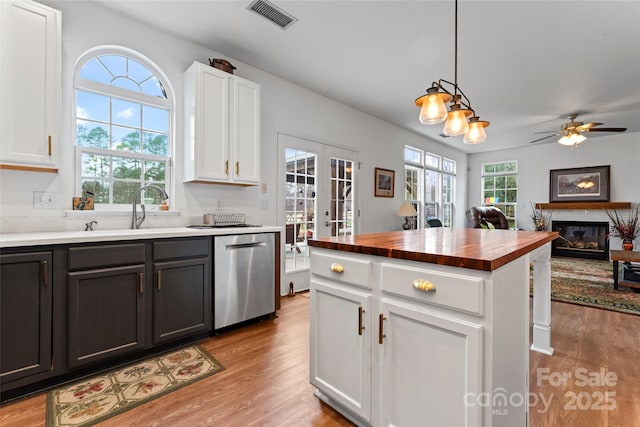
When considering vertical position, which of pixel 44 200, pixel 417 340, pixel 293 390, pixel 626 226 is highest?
pixel 44 200

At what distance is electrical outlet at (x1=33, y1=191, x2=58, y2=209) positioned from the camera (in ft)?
6.97

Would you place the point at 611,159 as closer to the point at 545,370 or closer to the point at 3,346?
the point at 545,370

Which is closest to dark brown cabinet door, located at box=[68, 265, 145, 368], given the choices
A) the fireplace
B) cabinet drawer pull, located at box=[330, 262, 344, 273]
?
cabinet drawer pull, located at box=[330, 262, 344, 273]

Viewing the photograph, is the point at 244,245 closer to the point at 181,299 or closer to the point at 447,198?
the point at 181,299

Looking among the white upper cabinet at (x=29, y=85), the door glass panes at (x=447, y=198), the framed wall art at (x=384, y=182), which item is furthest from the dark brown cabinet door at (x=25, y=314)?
the door glass panes at (x=447, y=198)

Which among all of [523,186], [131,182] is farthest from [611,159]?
[131,182]

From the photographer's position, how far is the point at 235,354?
7.26ft

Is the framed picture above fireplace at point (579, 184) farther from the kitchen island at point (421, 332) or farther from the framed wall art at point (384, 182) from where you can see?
the kitchen island at point (421, 332)

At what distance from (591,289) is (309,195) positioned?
13.0 ft

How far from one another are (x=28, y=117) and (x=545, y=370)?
3820 mm

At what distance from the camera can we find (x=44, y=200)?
2.15 meters

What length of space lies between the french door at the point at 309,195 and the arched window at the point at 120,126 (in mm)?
1329

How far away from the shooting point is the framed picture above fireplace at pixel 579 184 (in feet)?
21.0

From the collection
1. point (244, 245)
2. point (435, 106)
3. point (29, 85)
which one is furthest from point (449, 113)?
point (29, 85)
